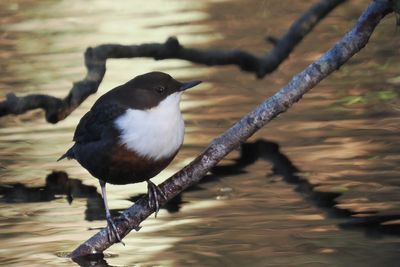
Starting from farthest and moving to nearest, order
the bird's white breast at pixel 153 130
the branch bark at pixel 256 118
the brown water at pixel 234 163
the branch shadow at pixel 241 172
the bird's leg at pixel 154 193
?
the branch shadow at pixel 241 172
the brown water at pixel 234 163
the bird's leg at pixel 154 193
the branch bark at pixel 256 118
the bird's white breast at pixel 153 130

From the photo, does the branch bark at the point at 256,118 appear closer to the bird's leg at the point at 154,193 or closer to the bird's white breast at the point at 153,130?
the bird's leg at the point at 154,193

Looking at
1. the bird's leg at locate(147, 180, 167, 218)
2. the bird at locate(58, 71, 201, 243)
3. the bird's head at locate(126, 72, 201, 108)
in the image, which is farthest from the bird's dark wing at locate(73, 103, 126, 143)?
the bird's leg at locate(147, 180, 167, 218)

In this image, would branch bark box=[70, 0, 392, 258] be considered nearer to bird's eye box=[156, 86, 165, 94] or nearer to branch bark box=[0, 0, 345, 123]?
bird's eye box=[156, 86, 165, 94]

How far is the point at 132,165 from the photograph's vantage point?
5.98 meters

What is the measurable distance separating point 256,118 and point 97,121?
0.82 metres

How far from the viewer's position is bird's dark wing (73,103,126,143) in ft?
20.0

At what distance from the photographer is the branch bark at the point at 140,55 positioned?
845 centimetres

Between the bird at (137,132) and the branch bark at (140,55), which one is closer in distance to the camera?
the bird at (137,132)

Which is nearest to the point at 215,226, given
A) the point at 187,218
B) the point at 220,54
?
the point at 187,218

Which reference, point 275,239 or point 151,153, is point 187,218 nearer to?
point 275,239

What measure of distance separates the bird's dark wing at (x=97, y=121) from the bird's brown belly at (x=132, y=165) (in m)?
0.16

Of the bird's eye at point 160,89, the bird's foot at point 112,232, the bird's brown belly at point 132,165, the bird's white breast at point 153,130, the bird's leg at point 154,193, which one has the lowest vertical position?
the bird's foot at point 112,232

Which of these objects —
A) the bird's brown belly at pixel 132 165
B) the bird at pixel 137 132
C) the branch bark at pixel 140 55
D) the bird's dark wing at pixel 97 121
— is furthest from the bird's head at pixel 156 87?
the branch bark at pixel 140 55

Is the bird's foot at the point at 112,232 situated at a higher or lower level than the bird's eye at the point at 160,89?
lower
